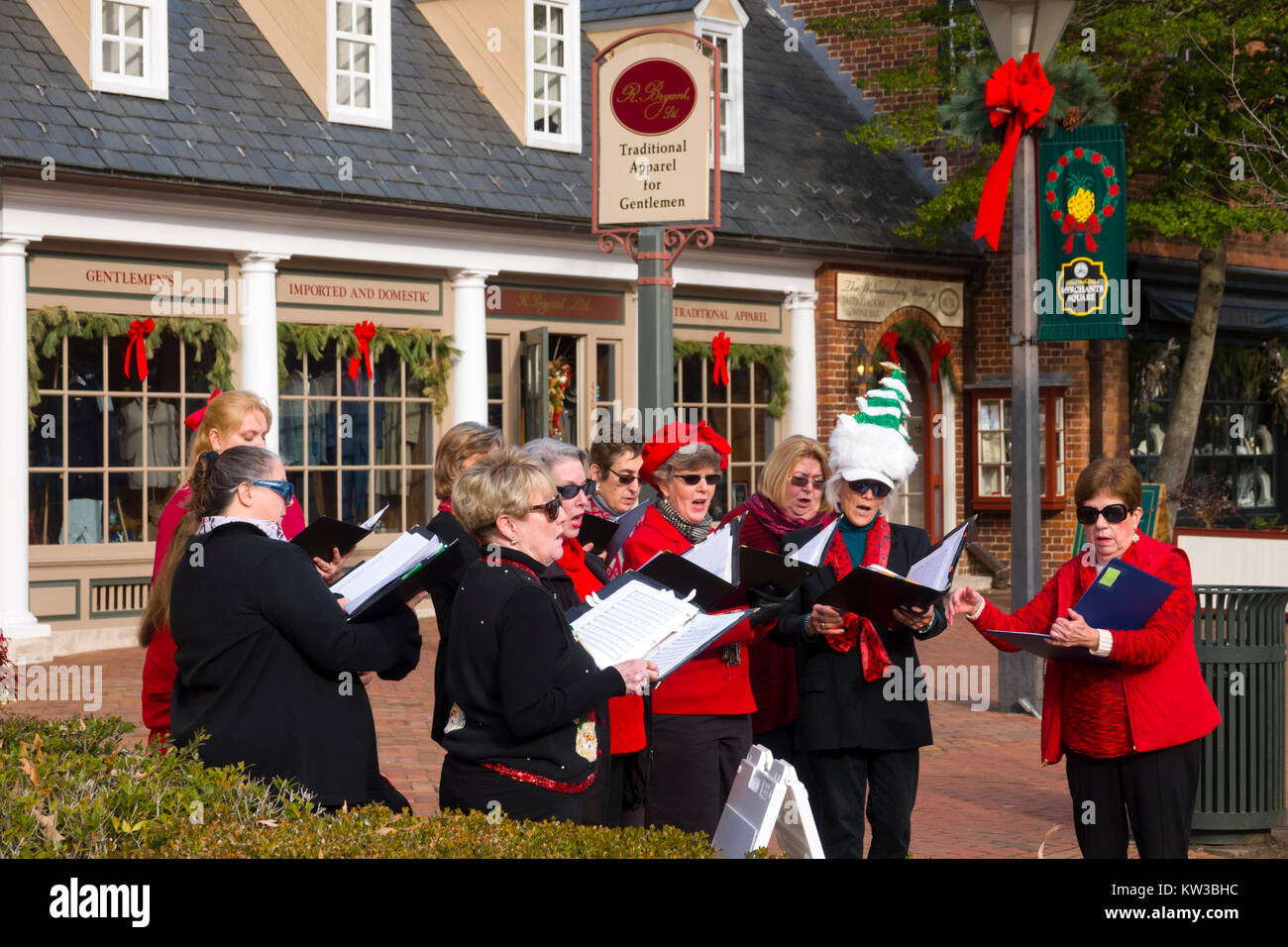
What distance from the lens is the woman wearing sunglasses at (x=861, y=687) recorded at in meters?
5.32

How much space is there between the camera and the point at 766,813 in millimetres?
4094

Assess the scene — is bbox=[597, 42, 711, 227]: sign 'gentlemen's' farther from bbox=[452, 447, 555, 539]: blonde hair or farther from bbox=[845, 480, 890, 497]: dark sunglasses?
bbox=[452, 447, 555, 539]: blonde hair

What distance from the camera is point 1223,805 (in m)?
6.93

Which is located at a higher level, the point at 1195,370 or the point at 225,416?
the point at 1195,370

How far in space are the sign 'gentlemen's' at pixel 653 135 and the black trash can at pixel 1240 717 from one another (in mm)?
4615

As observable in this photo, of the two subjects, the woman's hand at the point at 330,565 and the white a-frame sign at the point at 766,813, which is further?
the woman's hand at the point at 330,565

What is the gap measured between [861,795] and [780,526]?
41.4 inches

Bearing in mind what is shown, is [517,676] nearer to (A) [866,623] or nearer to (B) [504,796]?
(B) [504,796]

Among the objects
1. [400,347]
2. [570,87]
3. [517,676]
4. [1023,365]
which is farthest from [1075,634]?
[570,87]

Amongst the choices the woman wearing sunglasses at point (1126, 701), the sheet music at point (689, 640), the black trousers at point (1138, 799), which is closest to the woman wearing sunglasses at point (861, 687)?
the woman wearing sunglasses at point (1126, 701)

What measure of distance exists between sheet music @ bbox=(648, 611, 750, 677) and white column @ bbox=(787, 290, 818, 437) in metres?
14.2

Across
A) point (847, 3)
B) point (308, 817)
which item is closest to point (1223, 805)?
point (308, 817)

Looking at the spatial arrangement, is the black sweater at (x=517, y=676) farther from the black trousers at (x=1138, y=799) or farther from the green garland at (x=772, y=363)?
the green garland at (x=772, y=363)

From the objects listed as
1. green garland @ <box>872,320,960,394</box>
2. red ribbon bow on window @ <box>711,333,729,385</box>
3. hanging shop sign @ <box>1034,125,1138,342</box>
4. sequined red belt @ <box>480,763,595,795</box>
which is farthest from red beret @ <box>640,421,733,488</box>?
green garland @ <box>872,320,960,394</box>
